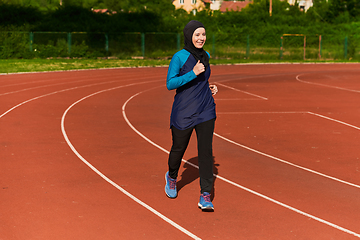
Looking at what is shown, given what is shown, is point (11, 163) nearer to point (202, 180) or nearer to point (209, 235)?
point (202, 180)

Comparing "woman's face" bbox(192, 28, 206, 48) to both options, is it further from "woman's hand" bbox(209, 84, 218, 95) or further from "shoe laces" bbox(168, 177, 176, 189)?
"shoe laces" bbox(168, 177, 176, 189)

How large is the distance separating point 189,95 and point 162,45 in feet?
118

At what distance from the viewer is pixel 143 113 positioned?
13.3m

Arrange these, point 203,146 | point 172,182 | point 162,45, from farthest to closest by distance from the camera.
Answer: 1. point 162,45
2. point 172,182
3. point 203,146

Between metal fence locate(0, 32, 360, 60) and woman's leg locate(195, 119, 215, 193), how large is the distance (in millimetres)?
32557

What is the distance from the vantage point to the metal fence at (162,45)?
3612cm

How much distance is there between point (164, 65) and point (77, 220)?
28298 mm

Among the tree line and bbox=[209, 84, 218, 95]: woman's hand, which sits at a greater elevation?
the tree line

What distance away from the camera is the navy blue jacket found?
17.6 ft

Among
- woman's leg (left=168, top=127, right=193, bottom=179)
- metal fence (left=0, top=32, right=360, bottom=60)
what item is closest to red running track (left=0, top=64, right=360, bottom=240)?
woman's leg (left=168, top=127, right=193, bottom=179)

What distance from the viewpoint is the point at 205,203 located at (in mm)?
5520

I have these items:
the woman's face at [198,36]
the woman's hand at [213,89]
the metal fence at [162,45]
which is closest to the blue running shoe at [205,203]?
the woman's hand at [213,89]

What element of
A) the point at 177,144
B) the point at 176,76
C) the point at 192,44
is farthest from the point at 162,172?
the point at 192,44

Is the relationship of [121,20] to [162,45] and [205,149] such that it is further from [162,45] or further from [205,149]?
[205,149]
